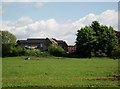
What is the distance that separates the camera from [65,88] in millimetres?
18438

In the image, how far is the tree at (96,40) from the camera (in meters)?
84.3

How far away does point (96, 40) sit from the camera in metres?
85.4

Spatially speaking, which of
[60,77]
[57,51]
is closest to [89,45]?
[57,51]

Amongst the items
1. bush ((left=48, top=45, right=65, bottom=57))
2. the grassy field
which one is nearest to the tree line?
bush ((left=48, top=45, right=65, bottom=57))

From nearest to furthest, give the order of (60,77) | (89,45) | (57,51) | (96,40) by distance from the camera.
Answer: (60,77)
(89,45)
(57,51)
(96,40)

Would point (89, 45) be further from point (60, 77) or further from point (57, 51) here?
point (60, 77)

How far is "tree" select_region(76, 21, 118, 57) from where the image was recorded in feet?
277

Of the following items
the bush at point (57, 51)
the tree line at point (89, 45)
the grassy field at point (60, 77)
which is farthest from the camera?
the bush at point (57, 51)

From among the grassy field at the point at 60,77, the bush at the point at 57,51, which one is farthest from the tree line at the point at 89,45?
the grassy field at the point at 60,77

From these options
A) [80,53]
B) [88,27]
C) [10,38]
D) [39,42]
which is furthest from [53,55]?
[39,42]

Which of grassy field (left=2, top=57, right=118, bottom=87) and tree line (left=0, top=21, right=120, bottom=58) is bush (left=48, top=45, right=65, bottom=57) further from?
grassy field (left=2, top=57, right=118, bottom=87)

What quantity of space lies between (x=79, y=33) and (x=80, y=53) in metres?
6.95

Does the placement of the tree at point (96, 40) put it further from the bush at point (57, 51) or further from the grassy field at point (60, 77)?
the grassy field at point (60, 77)

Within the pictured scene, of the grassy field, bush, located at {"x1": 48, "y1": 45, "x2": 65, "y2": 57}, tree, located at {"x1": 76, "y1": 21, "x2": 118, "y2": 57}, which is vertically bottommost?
the grassy field
